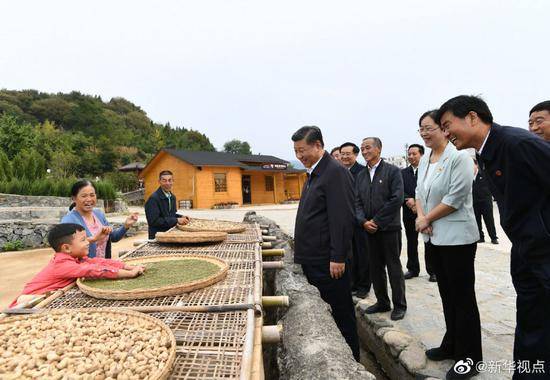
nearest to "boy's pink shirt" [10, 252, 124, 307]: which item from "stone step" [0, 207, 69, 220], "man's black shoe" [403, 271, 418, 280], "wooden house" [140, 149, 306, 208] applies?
"man's black shoe" [403, 271, 418, 280]

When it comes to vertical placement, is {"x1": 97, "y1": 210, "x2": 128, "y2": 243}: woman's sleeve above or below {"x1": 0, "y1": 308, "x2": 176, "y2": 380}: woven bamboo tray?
above

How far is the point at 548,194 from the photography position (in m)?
1.50

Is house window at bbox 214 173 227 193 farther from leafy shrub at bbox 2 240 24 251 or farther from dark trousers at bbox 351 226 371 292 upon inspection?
dark trousers at bbox 351 226 371 292

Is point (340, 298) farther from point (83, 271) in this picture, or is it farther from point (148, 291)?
point (83, 271)

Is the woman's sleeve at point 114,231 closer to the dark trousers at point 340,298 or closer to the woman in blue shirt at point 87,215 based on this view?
the woman in blue shirt at point 87,215

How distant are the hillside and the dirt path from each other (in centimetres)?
855

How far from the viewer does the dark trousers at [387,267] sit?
3328 millimetres

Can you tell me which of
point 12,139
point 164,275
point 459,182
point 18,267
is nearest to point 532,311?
point 459,182

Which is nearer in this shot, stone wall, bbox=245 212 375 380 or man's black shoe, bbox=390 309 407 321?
stone wall, bbox=245 212 375 380

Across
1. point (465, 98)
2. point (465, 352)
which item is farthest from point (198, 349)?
point (465, 352)

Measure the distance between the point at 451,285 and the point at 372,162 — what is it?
165cm

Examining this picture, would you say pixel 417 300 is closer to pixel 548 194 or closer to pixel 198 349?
pixel 548 194

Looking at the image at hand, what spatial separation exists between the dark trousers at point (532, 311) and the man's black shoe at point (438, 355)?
0.81 meters

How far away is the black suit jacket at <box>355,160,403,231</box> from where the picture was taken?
11.1 feet
